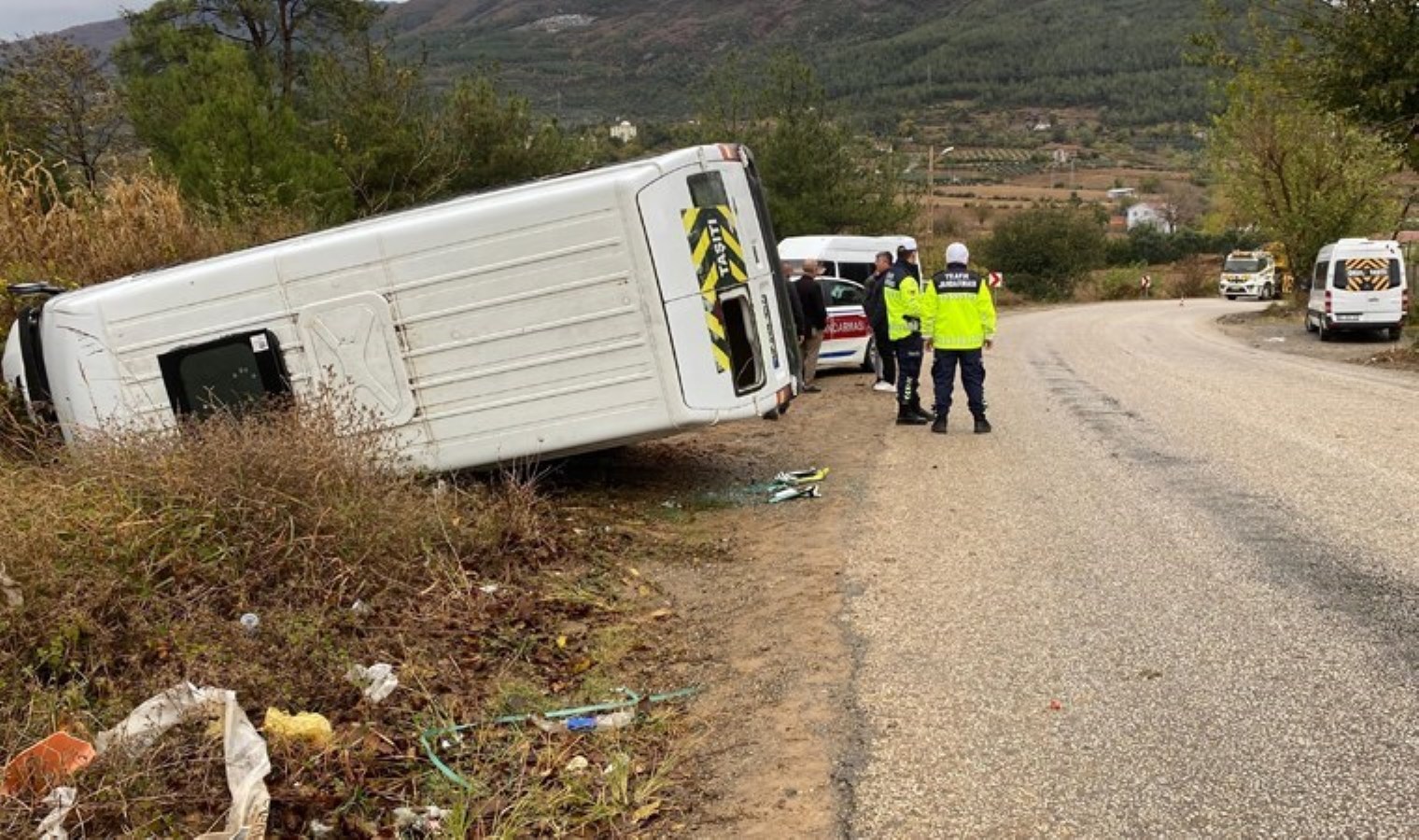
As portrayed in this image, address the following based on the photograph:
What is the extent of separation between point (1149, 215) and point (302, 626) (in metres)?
90.4

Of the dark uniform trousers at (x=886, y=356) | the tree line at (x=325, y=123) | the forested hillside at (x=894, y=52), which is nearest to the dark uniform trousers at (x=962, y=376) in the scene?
the dark uniform trousers at (x=886, y=356)

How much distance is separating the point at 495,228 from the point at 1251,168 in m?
31.9

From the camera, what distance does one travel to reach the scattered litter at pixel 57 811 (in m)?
2.88

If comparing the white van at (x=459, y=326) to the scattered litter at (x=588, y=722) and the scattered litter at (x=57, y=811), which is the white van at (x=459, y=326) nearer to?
the scattered litter at (x=588, y=722)

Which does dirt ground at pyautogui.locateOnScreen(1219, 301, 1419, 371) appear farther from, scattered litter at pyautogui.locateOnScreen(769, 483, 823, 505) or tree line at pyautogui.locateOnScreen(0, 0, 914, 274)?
scattered litter at pyautogui.locateOnScreen(769, 483, 823, 505)

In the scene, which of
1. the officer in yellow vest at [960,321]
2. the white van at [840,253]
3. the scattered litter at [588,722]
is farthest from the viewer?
the white van at [840,253]

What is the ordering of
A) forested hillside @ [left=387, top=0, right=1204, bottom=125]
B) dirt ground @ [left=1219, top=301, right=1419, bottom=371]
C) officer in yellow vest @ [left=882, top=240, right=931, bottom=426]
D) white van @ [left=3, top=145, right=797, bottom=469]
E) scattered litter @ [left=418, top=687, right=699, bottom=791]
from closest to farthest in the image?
scattered litter @ [left=418, top=687, right=699, bottom=791], white van @ [left=3, top=145, right=797, bottom=469], officer in yellow vest @ [left=882, top=240, right=931, bottom=426], dirt ground @ [left=1219, top=301, right=1419, bottom=371], forested hillside @ [left=387, top=0, right=1204, bottom=125]

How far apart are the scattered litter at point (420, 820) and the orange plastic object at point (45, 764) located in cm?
95

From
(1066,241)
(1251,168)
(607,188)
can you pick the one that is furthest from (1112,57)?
(607,188)

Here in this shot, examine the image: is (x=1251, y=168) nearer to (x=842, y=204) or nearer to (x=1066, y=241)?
(x=842, y=204)

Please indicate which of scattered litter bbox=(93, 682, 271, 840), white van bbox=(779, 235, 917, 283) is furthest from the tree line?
scattered litter bbox=(93, 682, 271, 840)

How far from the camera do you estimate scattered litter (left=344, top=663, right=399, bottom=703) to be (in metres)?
4.03

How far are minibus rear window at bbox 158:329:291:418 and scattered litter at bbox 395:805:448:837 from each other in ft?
13.9

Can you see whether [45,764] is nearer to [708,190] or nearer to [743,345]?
[743,345]
